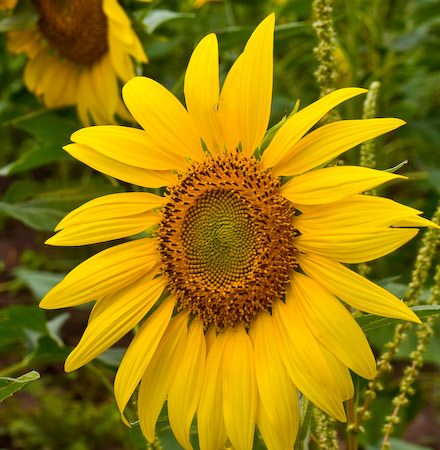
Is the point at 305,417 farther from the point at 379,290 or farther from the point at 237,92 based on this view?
the point at 237,92

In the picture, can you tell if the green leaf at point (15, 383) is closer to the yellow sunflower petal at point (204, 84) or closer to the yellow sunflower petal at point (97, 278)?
the yellow sunflower petal at point (97, 278)

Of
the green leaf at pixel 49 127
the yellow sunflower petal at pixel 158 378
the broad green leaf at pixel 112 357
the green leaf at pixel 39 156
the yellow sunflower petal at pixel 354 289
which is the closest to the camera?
the yellow sunflower petal at pixel 354 289

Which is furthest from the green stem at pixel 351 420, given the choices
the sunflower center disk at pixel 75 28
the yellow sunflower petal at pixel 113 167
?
the sunflower center disk at pixel 75 28

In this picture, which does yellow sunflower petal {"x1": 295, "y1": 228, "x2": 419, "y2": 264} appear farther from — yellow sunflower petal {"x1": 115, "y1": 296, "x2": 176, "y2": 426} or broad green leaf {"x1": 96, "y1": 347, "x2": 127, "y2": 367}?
broad green leaf {"x1": 96, "y1": 347, "x2": 127, "y2": 367}

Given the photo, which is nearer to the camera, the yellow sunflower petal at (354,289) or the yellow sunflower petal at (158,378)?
the yellow sunflower petal at (354,289)

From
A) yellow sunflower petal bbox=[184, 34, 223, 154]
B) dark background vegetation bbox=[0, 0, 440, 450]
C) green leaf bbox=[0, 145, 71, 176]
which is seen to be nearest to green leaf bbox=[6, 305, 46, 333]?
dark background vegetation bbox=[0, 0, 440, 450]

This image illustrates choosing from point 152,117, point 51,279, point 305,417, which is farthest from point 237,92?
point 51,279
